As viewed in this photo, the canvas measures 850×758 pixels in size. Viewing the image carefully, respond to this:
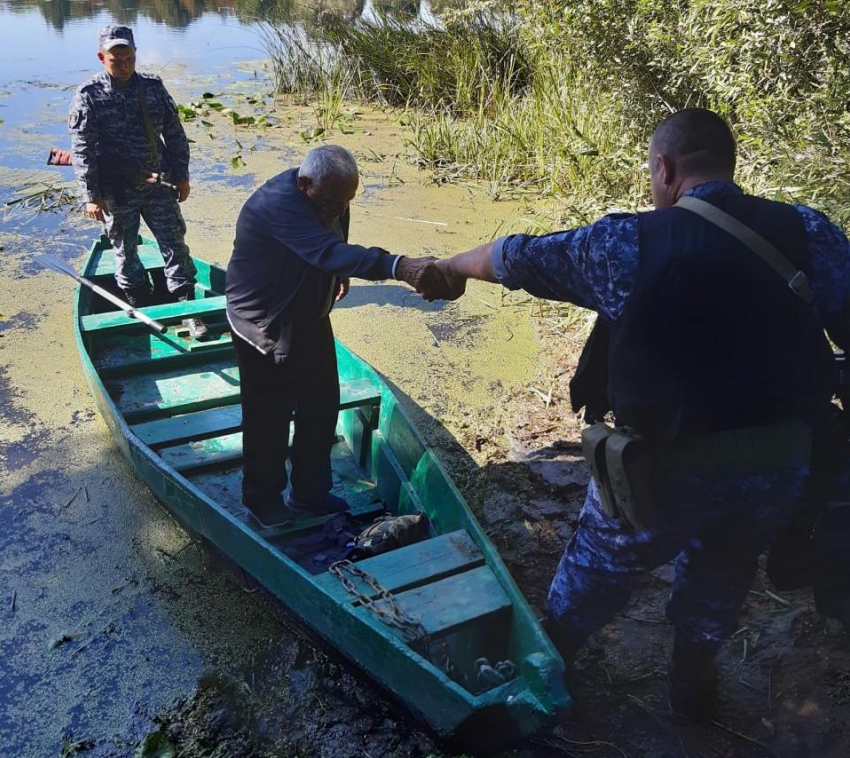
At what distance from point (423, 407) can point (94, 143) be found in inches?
104

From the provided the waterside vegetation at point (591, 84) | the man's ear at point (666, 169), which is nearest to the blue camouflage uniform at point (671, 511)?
the man's ear at point (666, 169)

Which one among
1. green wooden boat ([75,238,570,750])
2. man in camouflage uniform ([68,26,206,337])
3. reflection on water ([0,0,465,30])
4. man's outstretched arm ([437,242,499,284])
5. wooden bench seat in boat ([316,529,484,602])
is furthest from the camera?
reflection on water ([0,0,465,30])

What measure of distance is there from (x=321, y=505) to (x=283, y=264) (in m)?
1.25

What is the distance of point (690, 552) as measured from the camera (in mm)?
2580

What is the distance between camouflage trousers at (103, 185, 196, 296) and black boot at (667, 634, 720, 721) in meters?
4.18

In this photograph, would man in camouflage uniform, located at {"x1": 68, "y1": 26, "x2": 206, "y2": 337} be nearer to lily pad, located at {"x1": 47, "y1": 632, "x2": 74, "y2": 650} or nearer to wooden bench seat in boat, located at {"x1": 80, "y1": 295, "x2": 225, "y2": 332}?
wooden bench seat in boat, located at {"x1": 80, "y1": 295, "x2": 225, "y2": 332}

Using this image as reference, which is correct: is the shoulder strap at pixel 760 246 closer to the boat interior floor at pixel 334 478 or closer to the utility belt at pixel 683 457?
the utility belt at pixel 683 457

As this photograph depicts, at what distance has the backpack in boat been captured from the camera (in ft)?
11.4

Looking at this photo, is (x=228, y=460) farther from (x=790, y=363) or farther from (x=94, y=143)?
(x=790, y=363)

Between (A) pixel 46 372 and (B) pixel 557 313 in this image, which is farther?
(B) pixel 557 313

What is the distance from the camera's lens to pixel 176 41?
1764 cm

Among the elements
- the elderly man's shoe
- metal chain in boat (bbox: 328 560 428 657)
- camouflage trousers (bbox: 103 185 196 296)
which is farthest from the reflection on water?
metal chain in boat (bbox: 328 560 428 657)

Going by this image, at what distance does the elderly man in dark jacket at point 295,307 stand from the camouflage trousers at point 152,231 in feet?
7.50

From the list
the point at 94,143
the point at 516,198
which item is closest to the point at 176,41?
the point at 516,198
